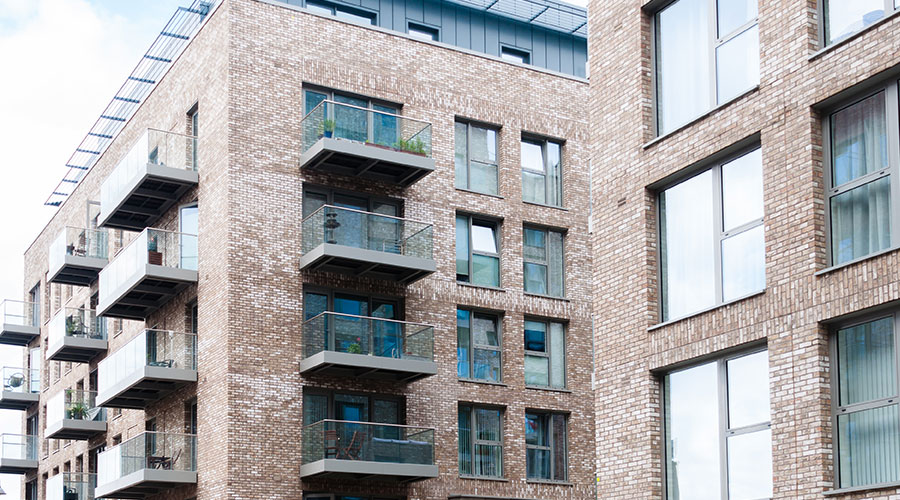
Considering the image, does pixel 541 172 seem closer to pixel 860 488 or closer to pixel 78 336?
pixel 78 336

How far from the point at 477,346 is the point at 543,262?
324 centimetres

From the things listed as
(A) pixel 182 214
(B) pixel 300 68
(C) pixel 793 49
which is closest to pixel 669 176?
(C) pixel 793 49

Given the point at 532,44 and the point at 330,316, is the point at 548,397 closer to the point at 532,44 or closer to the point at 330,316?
the point at 330,316

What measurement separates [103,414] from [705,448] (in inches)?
1086

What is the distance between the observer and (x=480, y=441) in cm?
3175

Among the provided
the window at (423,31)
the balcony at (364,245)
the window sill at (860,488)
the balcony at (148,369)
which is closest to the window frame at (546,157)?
the window at (423,31)

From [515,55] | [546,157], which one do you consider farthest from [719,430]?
[515,55]

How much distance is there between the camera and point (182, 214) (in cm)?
3234

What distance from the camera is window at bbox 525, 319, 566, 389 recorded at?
109ft

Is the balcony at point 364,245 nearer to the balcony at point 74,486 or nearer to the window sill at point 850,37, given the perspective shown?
the balcony at point 74,486

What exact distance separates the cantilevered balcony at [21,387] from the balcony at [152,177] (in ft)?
60.0

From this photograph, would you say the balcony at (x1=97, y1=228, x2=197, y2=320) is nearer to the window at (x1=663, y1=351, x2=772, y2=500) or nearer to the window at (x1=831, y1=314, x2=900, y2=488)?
the window at (x1=663, y1=351, x2=772, y2=500)

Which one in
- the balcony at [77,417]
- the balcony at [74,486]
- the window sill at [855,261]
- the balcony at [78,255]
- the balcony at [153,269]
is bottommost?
the balcony at [74,486]

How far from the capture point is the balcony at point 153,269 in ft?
102
